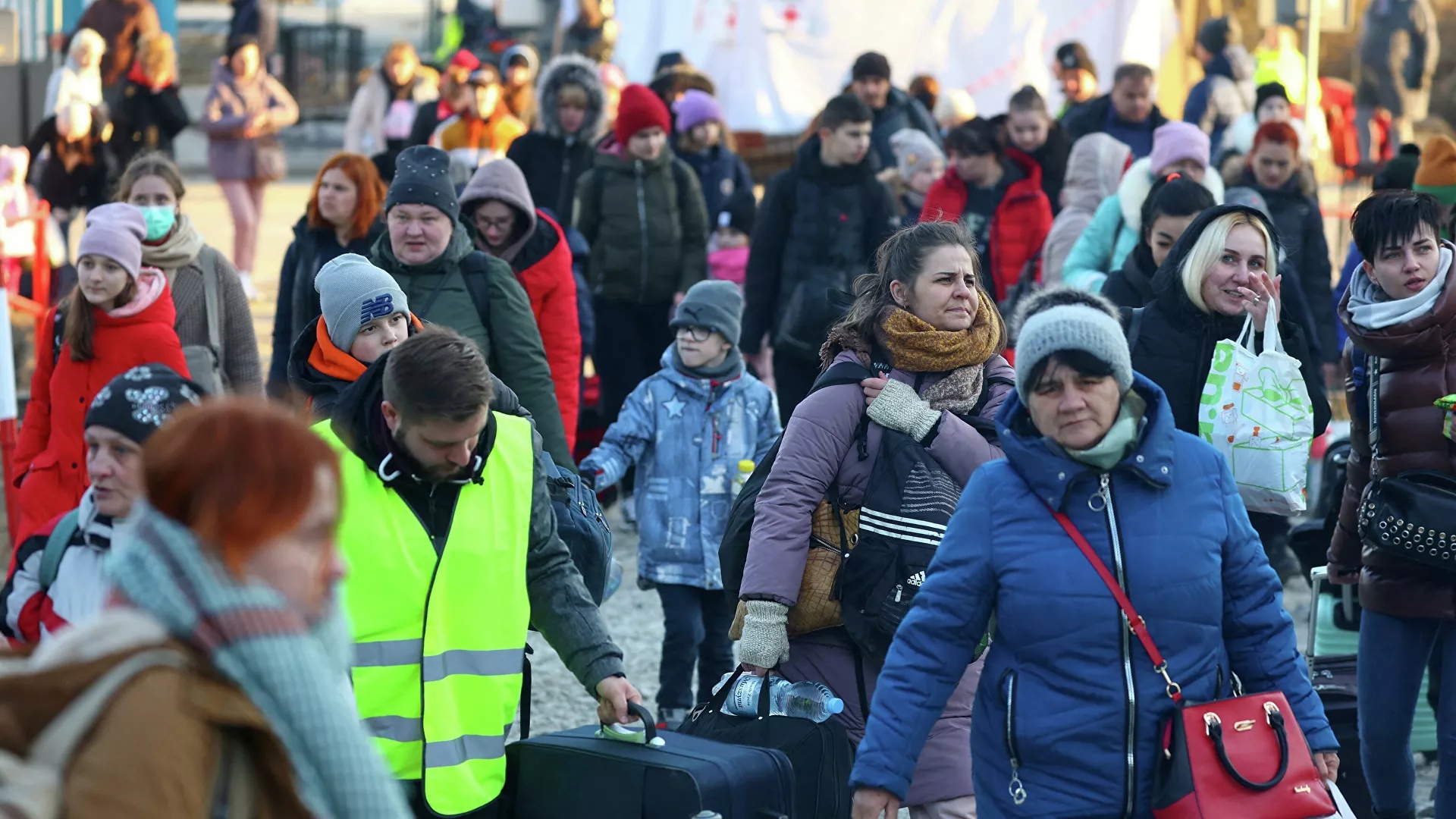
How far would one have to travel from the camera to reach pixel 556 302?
7617 mm

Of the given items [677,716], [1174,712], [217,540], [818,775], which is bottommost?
[677,716]

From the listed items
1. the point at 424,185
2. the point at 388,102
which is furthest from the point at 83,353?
the point at 388,102

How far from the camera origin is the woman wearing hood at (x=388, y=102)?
15.6m

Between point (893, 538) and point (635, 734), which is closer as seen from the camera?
point (635, 734)

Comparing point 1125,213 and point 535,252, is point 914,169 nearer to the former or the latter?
point 1125,213

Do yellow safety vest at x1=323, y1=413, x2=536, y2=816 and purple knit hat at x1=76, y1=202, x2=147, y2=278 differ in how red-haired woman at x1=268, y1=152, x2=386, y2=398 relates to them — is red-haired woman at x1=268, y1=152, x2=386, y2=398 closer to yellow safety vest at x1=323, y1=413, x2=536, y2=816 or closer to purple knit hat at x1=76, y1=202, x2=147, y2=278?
purple knit hat at x1=76, y1=202, x2=147, y2=278

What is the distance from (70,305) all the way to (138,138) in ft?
25.0

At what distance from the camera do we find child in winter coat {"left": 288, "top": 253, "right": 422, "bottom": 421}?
16.8ft

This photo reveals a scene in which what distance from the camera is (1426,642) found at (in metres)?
5.28

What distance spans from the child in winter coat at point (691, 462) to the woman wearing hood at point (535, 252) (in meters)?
0.59

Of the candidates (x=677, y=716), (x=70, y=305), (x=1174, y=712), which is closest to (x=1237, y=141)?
(x=677, y=716)

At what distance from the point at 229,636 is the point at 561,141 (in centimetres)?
833

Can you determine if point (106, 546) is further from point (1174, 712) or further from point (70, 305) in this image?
point (70, 305)

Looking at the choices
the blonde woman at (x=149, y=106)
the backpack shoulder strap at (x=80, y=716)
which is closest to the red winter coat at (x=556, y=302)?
the backpack shoulder strap at (x=80, y=716)
